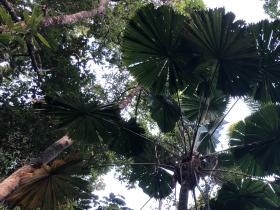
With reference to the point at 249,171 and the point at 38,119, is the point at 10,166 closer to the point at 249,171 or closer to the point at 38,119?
the point at 38,119

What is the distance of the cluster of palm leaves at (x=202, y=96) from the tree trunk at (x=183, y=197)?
0.05ft

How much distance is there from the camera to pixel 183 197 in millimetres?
5512

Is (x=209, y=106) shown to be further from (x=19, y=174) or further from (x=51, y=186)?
(x=19, y=174)

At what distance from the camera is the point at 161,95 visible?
20.1 ft

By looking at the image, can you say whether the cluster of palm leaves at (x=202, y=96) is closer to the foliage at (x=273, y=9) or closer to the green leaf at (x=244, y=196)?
the green leaf at (x=244, y=196)

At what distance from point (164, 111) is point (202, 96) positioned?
0.74m

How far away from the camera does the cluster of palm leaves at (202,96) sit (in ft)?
16.2

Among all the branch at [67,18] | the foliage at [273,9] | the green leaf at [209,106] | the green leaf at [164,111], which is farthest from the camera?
the foliage at [273,9]

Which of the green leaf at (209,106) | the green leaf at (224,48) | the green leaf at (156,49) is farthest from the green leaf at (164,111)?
the green leaf at (224,48)

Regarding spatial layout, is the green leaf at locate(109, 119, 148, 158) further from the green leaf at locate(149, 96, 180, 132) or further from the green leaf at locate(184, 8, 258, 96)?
the green leaf at locate(184, 8, 258, 96)

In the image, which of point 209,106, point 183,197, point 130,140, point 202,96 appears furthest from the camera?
point 209,106

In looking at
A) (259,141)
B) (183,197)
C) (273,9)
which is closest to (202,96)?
(259,141)

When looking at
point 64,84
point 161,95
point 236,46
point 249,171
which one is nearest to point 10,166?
point 64,84

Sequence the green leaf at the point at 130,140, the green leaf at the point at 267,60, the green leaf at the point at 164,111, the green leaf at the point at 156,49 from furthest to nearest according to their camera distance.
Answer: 1. the green leaf at the point at 164,111
2. the green leaf at the point at 130,140
3. the green leaf at the point at 267,60
4. the green leaf at the point at 156,49
